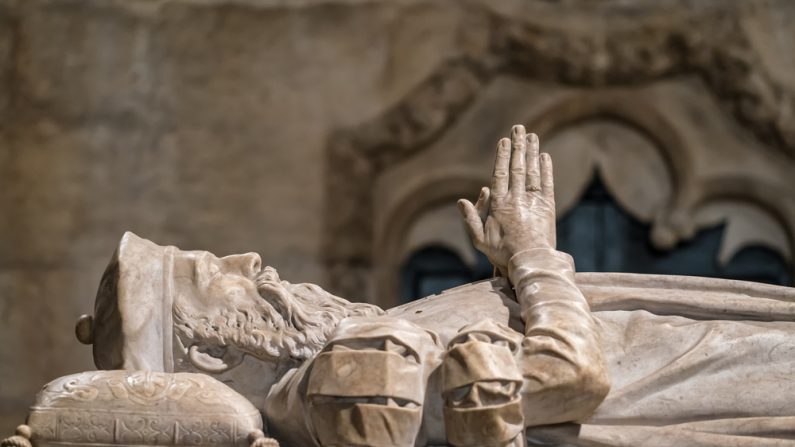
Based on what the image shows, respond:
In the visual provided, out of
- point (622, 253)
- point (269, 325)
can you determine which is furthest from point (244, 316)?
point (622, 253)

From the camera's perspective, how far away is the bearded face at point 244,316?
8.60ft

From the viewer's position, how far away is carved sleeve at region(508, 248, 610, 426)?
7.66ft

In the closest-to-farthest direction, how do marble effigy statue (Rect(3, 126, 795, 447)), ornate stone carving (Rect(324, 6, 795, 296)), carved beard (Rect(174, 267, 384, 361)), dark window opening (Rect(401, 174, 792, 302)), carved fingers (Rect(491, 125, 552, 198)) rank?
marble effigy statue (Rect(3, 126, 795, 447)) → carved beard (Rect(174, 267, 384, 361)) → carved fingers (Rect(491, 125, 552, 198)) → ornate stone carving (Rect(324, 6, 795, 296)) → dark window opening (Rect(401, 174, 792, 302))

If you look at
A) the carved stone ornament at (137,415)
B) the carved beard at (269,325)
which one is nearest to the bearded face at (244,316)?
the carved beard at (269,325)

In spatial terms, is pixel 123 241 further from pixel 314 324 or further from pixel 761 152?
pixel 761 152

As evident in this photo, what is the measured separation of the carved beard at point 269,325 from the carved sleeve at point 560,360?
1.28 feet

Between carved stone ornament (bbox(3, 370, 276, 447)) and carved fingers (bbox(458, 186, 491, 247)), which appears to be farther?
carved fingers (bbox(458, 186, 491, 247))

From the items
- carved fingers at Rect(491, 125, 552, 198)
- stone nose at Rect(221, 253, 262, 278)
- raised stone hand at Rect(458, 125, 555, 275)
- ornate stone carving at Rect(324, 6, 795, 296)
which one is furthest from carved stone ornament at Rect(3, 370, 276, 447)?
ornate stone carving at Rect(324, 6, 795, 296)

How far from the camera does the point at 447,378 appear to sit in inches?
90.0

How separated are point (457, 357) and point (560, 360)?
183 mm

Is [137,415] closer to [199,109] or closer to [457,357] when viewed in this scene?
[457,357]

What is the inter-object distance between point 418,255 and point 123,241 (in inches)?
138

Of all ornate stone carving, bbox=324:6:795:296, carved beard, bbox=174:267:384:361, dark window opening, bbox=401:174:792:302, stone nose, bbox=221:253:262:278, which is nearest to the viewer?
carved beard, bbox=174:267:384:361

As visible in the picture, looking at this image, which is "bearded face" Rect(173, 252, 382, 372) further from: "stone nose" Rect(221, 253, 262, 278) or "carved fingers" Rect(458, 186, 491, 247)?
"carved fingers" Rect(458, 186, 491, 247)
